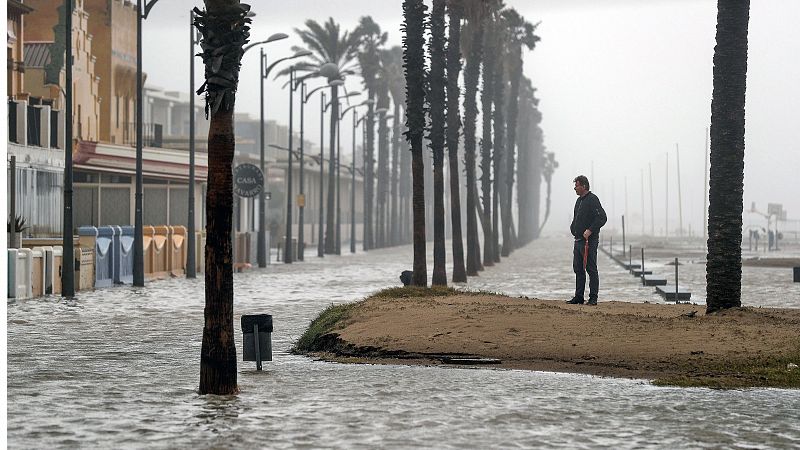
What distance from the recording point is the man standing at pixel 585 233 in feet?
79.5

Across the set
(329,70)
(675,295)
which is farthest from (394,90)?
(675,295)

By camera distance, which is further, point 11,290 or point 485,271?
point 485,271

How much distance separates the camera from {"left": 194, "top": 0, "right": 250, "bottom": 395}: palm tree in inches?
574

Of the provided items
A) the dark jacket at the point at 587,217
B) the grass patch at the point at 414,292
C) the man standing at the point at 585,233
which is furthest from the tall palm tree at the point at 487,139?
the dark jacket at the point at 587,217

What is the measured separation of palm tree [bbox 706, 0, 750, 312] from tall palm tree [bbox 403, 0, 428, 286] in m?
11.6

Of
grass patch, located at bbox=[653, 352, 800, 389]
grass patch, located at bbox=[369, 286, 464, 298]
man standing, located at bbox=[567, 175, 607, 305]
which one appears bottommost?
grass patch, located at bbox=[653, 352, 800, 389]

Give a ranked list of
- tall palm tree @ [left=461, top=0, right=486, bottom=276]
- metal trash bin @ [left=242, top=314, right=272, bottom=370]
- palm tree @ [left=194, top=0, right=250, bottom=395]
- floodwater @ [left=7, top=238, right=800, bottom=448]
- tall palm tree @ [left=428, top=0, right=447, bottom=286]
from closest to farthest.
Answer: floodwater @ [left=7, top=238, right=800, bottom=448]
palm tree @ [left=194, top=0, right=250, bottom=395]
metal trash bin @ [left=242, top=314, right=272, bottom=370]
tall palm tree @ [left=428, top=0, right=447, bottom=286]
tall palm tree @ [left=461, top=0, right=486, bottom=276]

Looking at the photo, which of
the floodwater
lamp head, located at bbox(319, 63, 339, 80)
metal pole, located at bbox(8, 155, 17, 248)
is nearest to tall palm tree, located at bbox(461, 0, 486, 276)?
lamp head, located at bbox(319, 63, 339, 80)

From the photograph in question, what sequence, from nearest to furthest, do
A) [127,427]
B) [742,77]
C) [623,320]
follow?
[127,427] < [623,320] < [742,77]

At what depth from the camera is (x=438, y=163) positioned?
127 ft

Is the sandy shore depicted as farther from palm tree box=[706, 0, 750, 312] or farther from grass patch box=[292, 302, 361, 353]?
palm tree box=[706, 0, 750, 312]

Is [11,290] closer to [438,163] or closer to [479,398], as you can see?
[438,163]

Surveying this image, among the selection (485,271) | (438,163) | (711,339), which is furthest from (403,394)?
(485,271)

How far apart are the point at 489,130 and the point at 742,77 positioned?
37.8 metres
